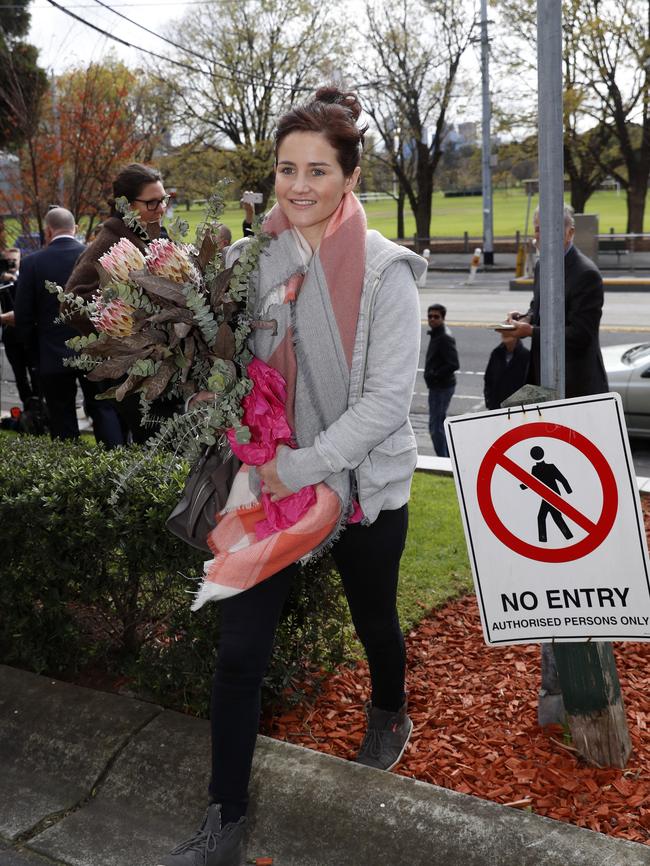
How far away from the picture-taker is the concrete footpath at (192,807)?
9.04 ft

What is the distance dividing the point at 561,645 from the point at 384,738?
656mm

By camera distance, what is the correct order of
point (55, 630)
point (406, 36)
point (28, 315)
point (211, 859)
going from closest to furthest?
point (211, 859) < point (55, 630) < point (28, 315) < point (406, 36)

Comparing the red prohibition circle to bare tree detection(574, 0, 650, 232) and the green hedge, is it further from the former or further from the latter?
bare tree detection(574, 0, 650, 232)

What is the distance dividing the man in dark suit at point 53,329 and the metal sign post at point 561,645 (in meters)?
4.15

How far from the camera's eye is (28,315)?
673 cm

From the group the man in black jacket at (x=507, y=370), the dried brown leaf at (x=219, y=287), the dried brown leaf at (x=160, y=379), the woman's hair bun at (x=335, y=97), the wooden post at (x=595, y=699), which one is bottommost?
the wooden post at (x=595, y=699)

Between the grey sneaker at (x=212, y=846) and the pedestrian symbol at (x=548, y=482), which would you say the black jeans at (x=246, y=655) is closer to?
the grey sneaker at (x=212, y=846)

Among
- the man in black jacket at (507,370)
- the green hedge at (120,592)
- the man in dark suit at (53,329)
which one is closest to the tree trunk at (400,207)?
the man in black jacket at (507,370)

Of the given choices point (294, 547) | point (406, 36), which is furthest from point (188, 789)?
point (406, 36)

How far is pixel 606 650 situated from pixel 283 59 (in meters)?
43.0

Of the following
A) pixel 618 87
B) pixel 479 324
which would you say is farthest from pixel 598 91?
pixel 479 324

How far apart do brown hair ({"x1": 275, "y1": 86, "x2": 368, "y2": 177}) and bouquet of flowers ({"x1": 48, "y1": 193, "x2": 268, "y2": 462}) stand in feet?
1.11

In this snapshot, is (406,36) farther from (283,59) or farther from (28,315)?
(28,315)

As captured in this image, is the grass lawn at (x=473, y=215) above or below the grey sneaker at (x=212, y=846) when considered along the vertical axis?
above
